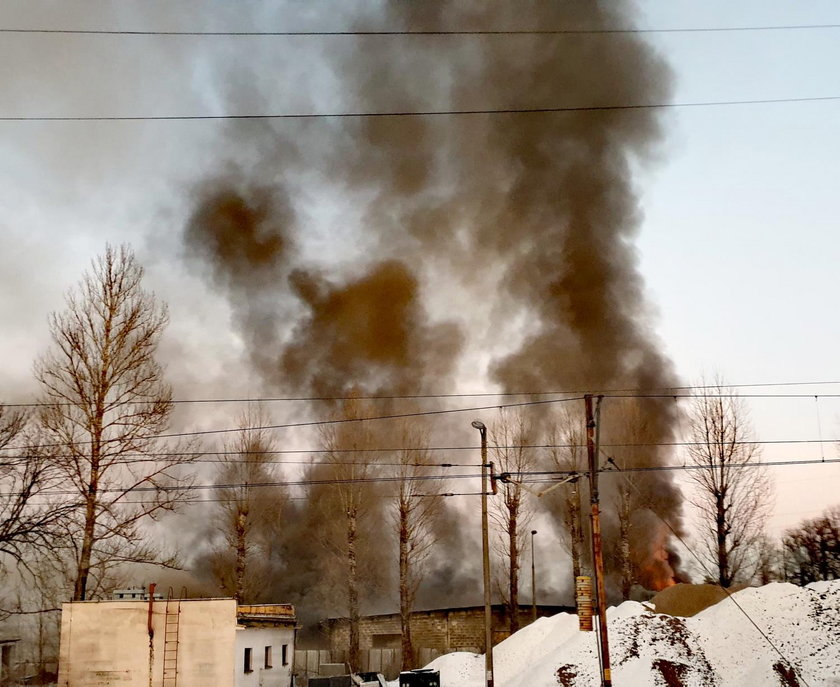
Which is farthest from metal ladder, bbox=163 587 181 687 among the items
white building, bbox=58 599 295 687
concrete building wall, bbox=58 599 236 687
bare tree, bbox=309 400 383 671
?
bare tree, bbox=309 400 383 671

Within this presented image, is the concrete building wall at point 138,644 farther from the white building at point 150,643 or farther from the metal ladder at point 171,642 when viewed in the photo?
the metal ladder at point 171,642

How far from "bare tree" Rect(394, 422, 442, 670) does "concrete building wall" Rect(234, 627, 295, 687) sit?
8.97m

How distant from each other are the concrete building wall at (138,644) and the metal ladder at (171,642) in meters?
0.13

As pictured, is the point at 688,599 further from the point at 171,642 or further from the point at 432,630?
the point at 171,642

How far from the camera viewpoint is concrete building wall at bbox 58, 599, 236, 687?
3025cm

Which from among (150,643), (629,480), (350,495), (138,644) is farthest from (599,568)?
(629,480)

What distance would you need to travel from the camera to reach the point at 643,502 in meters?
51.0

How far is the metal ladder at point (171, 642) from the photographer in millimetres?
30125

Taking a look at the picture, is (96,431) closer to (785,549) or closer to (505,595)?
(505,595)

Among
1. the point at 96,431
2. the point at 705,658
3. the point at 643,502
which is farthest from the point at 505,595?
the point at 96,431

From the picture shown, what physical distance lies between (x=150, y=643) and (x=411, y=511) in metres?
20.0

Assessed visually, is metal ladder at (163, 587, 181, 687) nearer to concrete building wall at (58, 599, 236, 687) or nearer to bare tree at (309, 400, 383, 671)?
concrete building wall at (58, 599, 236, 687)

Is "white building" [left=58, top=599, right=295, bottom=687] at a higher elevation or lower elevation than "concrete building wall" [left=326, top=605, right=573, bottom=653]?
higher

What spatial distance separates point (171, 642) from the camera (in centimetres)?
3041
